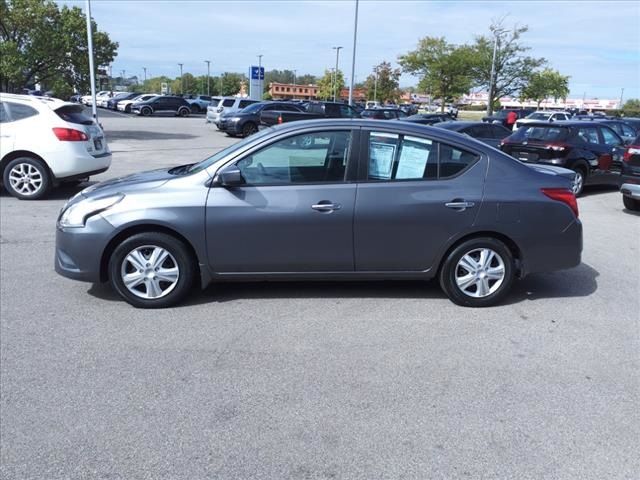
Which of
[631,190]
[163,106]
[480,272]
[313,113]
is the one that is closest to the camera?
[480,272]

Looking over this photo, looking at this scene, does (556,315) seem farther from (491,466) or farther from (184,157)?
(184,157)

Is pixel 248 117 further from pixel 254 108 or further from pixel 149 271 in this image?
pixel 149 271

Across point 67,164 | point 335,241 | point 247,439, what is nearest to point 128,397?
point 247,439

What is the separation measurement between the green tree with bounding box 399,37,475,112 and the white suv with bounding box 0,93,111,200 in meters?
43.8

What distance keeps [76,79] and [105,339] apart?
18.6 meters

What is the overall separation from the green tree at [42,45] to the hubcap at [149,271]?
51.7 feet

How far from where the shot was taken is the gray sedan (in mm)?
4785

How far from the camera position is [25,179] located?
9.62 m

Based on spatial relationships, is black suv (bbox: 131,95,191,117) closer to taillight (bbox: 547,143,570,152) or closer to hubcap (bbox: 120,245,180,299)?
taillight (bbox: 547,143,570,152)

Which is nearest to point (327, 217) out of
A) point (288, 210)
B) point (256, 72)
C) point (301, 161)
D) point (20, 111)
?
point (288, 210)

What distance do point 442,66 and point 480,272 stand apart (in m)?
47.4

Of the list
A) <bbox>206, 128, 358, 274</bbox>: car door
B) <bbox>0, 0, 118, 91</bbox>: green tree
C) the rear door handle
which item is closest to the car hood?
<bbox>206, 128, 358, 274</bbox>: car door

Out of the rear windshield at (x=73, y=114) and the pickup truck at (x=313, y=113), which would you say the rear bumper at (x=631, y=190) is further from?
the pickup truck at (x=313, y=113)

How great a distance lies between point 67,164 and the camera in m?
9.53
